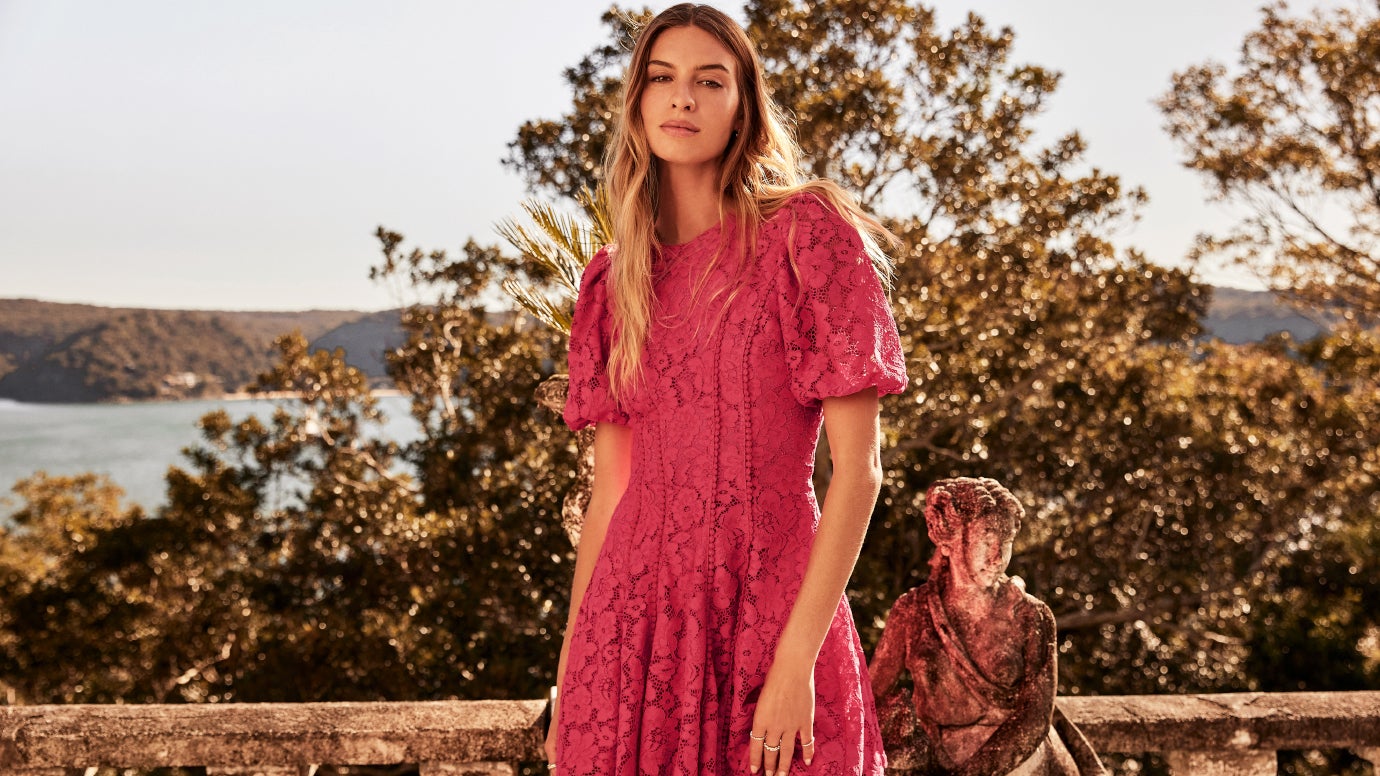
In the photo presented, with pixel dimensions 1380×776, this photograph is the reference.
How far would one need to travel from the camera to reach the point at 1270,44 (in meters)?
10.1

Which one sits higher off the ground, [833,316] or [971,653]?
[833,316]

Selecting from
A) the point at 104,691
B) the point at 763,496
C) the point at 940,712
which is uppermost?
the point at 763,496

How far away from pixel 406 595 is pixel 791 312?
687cm

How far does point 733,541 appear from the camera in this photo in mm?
1621

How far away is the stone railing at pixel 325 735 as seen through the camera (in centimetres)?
239

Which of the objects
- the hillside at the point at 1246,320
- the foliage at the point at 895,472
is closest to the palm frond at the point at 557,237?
the foliage at the point at 895,472

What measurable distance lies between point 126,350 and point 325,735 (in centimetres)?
2105

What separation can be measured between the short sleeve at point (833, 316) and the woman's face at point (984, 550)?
1.87 feet

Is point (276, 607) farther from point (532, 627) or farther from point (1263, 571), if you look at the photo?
point (1263, 571)

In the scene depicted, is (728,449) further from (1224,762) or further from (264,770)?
(1224,762)

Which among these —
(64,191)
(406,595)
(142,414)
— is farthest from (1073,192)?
(64,191)

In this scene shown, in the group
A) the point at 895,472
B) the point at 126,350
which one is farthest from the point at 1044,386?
the point at 126,350

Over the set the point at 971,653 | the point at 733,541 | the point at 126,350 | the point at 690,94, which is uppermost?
the point at 690,94

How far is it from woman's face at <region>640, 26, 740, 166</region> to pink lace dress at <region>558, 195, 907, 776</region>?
186mm
